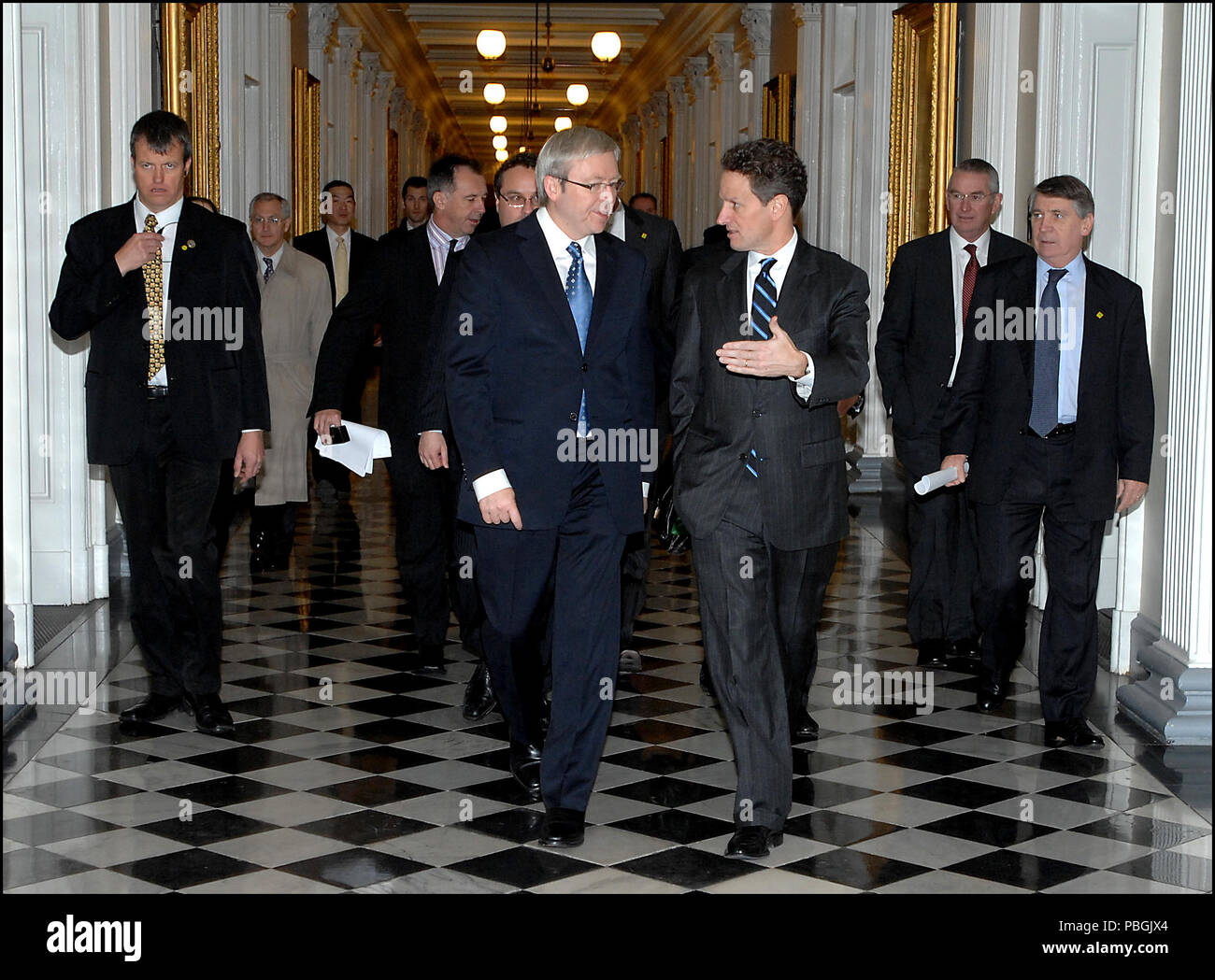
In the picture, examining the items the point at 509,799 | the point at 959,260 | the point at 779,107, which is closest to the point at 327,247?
the point at 779,107

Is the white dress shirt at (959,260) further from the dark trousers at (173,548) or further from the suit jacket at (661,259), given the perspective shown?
the dark trousers at (173,548)

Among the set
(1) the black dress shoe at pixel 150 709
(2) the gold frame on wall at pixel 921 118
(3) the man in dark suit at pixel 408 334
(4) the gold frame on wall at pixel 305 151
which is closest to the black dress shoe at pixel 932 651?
(3) the man in dark suit at pixel 408 334

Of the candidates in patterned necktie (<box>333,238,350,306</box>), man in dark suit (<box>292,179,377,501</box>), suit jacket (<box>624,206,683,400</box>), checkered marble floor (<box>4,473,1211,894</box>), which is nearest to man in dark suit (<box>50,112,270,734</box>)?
checkered marble floor (<box>4,473,1211,894</box>)

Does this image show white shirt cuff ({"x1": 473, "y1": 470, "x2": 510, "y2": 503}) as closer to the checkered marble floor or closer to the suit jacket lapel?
the suit jacket lapel

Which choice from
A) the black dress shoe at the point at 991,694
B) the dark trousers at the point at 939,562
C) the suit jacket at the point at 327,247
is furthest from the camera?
the suit jacket at the point at 327,247

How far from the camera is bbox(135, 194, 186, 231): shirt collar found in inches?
214

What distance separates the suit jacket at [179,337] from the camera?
17.4ft

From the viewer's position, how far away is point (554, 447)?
4344 mm

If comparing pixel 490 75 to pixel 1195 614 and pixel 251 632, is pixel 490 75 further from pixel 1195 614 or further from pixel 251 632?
pixel 1195 614

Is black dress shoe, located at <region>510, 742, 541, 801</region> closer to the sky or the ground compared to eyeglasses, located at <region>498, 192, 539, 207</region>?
closer to the ground

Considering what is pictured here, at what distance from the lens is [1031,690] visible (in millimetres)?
6273

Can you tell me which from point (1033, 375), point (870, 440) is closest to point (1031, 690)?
point (1033, 375)

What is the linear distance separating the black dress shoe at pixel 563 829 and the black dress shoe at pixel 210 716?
64.2 inches

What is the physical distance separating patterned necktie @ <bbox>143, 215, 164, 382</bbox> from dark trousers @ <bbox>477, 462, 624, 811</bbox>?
5.36ft
